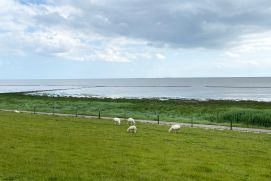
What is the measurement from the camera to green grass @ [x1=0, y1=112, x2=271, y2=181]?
13242mm

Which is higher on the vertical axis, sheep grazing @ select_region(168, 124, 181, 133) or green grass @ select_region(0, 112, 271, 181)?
sheep grazing @ select_region(168, 124, 181, 133)

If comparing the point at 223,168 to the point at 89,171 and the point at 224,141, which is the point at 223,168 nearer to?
the point at 89,171

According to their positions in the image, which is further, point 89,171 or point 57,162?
point 57,162

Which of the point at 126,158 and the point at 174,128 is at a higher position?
the point at 174,128

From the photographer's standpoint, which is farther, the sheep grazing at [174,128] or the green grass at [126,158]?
the sheep grazing at [174,128]

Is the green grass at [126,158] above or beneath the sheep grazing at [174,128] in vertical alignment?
beneath

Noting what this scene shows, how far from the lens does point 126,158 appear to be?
1631 centimetres

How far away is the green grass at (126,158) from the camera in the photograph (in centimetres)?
1324

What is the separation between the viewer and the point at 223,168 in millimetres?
14812

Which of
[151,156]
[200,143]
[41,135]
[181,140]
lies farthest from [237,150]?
[41,135]

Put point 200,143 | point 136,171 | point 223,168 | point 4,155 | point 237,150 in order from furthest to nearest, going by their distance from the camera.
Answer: point 200,143
point 237,150
point 4,155
point 223,168
point 136,171

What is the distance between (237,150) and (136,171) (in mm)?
8616

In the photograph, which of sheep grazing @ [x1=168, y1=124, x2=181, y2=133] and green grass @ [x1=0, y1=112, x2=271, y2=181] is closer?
green grass @ [x1=0, y1=112, x2=271, y2=181]

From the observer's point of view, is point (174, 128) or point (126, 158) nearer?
point (126, 158)
